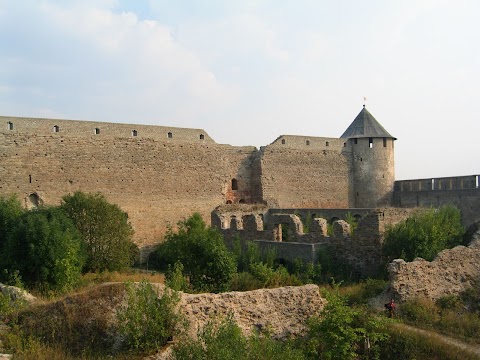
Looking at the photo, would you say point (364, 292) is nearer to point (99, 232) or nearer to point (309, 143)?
point (99, 232)

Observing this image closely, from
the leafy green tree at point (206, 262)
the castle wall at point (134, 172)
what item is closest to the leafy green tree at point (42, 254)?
the leafy green tree at point (206, 262)

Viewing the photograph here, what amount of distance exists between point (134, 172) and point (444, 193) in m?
14.1

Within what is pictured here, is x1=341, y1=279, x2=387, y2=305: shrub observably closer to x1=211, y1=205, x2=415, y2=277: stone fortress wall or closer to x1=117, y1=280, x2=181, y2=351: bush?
x1=211, y1=205, x2=415, y2=277: stone fortress wall

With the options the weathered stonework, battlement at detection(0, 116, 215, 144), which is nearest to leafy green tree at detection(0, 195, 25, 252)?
battlement at detection(0, 116, 215, 144)

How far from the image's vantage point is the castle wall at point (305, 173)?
75.5 feet

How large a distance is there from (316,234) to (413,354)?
24.1ft

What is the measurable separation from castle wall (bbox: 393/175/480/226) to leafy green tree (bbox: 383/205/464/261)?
8.04 meters

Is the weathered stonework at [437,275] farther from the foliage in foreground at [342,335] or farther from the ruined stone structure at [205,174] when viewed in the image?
the ruined stone structure at [205,174]

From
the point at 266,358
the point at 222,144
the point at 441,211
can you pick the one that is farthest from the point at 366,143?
the point at 266,358

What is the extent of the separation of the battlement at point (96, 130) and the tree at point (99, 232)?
3821mm

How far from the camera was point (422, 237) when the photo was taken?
11.7 meters

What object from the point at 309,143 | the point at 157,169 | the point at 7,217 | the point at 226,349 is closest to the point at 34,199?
the point at 7,217

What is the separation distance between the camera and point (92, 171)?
59.6ft

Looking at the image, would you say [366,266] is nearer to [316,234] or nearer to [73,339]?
[316,234]
